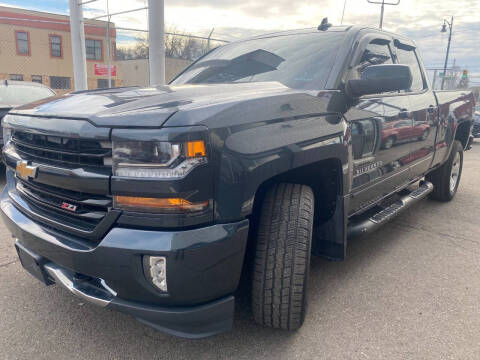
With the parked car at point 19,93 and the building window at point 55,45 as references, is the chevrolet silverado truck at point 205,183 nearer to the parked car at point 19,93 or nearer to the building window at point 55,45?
the parked car at point 19,93

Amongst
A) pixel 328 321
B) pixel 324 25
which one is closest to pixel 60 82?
pixel 324 25

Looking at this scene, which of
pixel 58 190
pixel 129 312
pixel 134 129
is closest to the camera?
pixel 134 129

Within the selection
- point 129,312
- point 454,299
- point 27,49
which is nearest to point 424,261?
point 454,299

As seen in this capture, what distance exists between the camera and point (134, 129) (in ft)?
5.50

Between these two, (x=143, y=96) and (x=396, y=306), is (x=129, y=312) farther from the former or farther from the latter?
(x=396, y=306)

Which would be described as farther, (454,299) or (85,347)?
(454,299)

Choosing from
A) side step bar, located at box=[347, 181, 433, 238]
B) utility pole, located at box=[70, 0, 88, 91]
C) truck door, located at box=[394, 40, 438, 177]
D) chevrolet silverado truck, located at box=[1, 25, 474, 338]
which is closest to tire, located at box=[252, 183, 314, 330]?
chevrolet silverado truck, located at box=[1, 25, 474, 338]

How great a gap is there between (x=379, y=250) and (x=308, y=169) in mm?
1557

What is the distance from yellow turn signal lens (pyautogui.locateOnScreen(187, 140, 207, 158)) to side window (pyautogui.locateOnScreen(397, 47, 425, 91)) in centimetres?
264

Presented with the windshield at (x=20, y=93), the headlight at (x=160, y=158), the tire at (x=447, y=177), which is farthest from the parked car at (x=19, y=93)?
the tire at (x=447, y=177)

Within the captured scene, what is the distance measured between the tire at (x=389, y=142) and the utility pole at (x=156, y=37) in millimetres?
5586

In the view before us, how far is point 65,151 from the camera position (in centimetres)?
185

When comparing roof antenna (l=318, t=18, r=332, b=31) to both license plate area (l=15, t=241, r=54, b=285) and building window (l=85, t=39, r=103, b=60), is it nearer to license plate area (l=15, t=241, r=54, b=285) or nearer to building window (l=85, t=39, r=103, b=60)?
license plate area (l=15, t=241, r=54, b=285)

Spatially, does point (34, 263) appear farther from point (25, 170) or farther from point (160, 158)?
point (160, 158)
